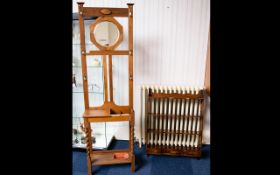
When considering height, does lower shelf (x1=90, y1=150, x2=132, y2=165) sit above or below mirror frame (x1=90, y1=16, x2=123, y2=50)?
below

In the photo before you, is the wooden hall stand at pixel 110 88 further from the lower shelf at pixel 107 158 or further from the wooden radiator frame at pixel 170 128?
the wooden radiator frame at pixel 170 128

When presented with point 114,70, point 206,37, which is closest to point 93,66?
point 114,70

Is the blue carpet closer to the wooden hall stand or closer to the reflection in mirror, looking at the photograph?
the wooden hall stand

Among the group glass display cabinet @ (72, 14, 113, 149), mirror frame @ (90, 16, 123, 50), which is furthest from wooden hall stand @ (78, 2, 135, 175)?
glass display cabinet @ (72, 14, 113, 149)

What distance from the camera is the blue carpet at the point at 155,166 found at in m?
2.18

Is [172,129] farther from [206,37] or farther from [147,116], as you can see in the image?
[206,37]

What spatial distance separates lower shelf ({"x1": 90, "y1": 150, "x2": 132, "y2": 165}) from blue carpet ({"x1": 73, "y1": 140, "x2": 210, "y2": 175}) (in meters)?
0.10

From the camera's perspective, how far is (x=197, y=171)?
7.19 feet

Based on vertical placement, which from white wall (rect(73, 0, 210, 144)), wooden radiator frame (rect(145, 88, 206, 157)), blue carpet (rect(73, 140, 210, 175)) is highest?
white wall (rect(73, 0, 210, 144))

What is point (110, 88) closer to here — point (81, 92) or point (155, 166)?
point (81, 92)

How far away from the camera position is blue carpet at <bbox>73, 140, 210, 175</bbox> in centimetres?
218
